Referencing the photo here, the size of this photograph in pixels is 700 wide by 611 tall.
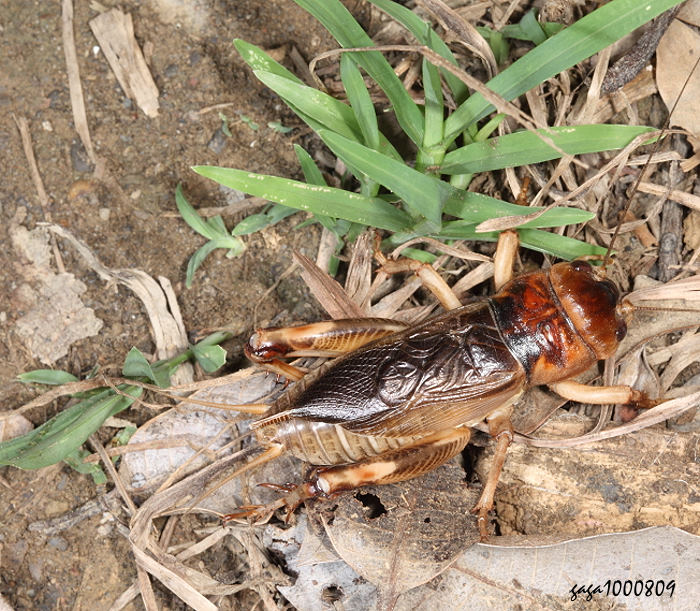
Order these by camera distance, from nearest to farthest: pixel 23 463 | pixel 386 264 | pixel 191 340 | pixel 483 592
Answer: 1. pixel 483 592
2. pixel 23 463
3. pixel 386 264
4. pixel 191 340

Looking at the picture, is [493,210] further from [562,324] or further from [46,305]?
[46,305]

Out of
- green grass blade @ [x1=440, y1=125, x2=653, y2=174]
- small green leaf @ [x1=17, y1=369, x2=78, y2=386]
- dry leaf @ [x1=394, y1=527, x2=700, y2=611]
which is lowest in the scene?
dry leaf @ [x1=394, y1=527, x2=700, y2=611]

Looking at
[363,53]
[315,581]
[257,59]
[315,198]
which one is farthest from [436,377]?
[257,59]

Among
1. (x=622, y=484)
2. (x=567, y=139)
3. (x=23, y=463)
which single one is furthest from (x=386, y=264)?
(x=23, y=463)

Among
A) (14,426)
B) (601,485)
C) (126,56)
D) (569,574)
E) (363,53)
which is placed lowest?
(569,574)

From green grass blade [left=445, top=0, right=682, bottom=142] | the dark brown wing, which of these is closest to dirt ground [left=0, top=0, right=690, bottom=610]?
the dark brown wing

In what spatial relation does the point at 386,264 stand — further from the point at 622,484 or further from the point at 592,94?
the point at 622,484

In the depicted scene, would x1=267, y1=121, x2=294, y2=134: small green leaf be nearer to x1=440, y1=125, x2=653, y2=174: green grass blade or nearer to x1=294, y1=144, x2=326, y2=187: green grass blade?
x1=294, y1=144, x2=326, y2=187: green grass blade
